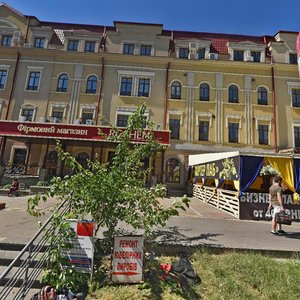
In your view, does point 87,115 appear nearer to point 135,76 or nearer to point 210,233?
point 135,76

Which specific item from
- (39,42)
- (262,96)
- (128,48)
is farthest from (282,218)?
(39,42)

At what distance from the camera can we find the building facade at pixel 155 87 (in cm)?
2253

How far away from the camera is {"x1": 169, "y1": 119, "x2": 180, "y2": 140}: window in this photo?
22875 millimetres

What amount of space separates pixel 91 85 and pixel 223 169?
16622 millimetres

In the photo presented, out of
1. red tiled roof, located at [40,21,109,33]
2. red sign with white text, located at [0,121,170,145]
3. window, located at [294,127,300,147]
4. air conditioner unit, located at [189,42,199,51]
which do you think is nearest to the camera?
red sign with white text, located at [0,121,170,145]

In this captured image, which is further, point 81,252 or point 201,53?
point 201,53

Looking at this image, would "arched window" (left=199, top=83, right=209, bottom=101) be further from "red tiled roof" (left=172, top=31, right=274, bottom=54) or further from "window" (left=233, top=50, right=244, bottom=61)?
"red tiled roof" (left=172, top=31, right=274, bottom=54)

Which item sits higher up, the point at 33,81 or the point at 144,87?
the point at 144,87

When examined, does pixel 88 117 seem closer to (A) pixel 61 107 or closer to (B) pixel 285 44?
(A) pixel 61 107

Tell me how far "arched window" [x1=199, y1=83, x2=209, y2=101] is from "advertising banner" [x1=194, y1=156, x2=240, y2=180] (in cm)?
947

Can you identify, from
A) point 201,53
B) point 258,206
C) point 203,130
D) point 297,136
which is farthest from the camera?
point 201,53

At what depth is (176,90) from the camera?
2377 centimetres

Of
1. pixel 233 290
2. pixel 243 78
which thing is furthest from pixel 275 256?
pixel 243 78

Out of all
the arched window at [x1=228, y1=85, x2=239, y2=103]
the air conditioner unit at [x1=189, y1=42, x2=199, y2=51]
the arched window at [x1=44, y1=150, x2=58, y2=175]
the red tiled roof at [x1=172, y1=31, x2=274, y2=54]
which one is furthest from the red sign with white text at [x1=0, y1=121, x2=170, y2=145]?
the red tiled roof at [x1=172, y1=31, x2=274, y2=54]
